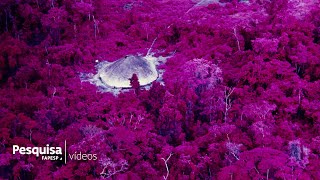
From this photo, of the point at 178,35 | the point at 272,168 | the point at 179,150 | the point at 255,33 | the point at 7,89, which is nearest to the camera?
the point at 272,168

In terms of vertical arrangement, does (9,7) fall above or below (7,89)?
above

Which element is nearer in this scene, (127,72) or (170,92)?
(170,92)

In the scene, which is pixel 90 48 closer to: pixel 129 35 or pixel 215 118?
pixel 129 35

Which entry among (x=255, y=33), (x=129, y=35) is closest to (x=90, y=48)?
(x=129, y=35)

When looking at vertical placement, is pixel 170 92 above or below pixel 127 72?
below

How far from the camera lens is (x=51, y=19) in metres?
25.1

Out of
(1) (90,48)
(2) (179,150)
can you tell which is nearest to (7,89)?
(1) (90,48)

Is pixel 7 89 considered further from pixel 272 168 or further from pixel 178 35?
pixel 272 168

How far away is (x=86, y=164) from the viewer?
47.6 ft

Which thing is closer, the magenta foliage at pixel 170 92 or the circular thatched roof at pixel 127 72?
the magenta foliage at pixel 170 92

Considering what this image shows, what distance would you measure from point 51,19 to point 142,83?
8142mm

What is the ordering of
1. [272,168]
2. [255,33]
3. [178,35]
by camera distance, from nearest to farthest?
[272,168] → [255,33] → [178,35]

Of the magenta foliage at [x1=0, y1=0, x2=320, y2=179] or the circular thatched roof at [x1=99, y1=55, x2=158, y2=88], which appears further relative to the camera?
the circular thatched roof at [x1=99, y1=55, x2=158, y2=88]

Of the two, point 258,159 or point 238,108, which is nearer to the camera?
point 258,159
